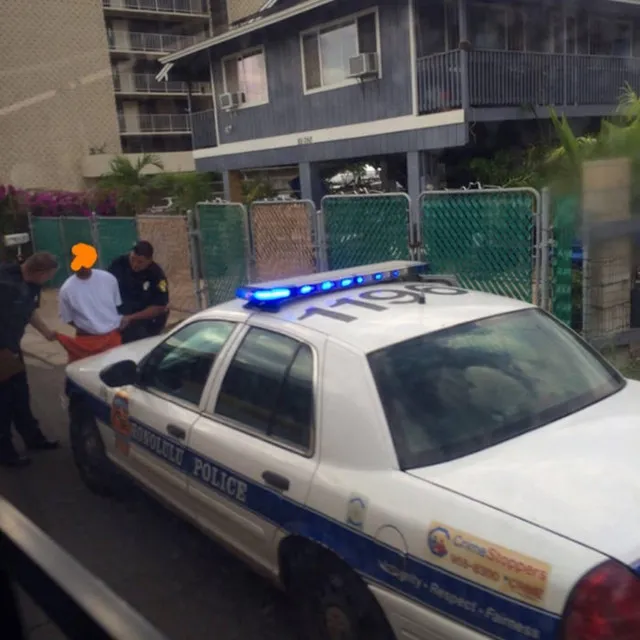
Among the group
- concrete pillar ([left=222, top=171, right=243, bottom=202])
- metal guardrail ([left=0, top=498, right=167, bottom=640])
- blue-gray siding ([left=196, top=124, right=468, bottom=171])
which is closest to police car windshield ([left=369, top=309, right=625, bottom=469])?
metal guardrail ([left=0, top=498, right=167, bottom=640])

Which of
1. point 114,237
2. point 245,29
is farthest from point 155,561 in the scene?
point 245,29

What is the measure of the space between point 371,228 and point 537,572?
5357 millimetres

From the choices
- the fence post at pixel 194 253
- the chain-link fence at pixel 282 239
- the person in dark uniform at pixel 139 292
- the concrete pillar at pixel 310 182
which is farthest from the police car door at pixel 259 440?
the concrete pillar at pixel 310 182

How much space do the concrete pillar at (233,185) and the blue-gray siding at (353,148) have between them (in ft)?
0.96

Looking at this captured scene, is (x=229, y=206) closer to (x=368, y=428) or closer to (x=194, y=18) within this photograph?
(x=368, y=428)

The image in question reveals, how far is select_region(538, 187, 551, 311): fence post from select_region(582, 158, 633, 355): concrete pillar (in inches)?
11.8

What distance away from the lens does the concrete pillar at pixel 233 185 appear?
19.8m

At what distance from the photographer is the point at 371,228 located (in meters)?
7.03

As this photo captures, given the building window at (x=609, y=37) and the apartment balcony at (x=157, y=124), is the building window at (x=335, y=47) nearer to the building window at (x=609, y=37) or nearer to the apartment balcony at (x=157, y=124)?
the building window at (x=609, y=37)

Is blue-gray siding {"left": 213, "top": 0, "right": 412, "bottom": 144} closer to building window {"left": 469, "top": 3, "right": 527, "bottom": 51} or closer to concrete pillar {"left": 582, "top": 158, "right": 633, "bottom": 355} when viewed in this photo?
building window {"left": 469, "top": 3, "right": 527, "bottom": 51}

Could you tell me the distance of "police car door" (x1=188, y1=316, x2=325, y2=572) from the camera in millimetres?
2795

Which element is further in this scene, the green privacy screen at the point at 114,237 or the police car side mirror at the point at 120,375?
the green privacy screen at the point at 114,237

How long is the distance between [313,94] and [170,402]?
529 inches

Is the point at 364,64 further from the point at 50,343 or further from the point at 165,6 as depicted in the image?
the point at 50,343
